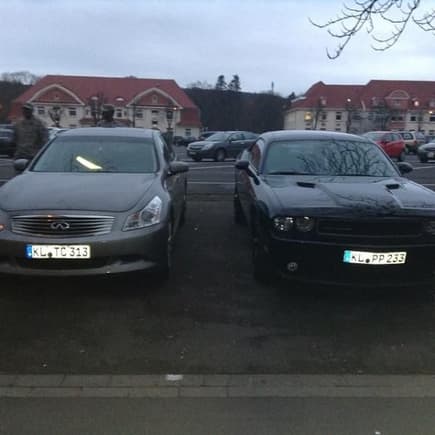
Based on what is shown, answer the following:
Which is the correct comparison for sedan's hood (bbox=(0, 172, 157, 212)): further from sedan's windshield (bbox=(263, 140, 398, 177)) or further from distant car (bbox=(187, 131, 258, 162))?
distant car (bbox=(187, 131, 258, 162))

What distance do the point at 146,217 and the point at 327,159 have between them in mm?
2455

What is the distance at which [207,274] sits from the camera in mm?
6016

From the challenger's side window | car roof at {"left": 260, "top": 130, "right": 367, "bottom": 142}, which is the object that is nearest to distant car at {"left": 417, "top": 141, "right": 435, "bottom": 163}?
the challenger's side window

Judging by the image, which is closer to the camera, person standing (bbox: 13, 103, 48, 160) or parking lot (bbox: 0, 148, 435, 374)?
parking lot (bbox: 0, 148, 435, 374)

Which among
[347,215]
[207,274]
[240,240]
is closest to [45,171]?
[207,274]

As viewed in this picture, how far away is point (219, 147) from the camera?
92.8ft

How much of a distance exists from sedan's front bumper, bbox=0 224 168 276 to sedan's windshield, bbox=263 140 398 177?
2174mm

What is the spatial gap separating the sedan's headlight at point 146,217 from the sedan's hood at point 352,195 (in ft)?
3.77

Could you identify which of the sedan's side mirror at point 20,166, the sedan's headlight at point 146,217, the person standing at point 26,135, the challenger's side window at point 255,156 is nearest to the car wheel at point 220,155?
the challenger's side window at point 255,156

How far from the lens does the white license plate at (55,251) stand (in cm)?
483

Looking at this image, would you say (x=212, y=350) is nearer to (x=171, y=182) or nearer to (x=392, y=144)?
(x=171, y=182)

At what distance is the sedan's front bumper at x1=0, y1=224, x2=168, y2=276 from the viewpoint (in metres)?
4.87

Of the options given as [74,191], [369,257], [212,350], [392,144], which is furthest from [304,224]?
[392,144]
